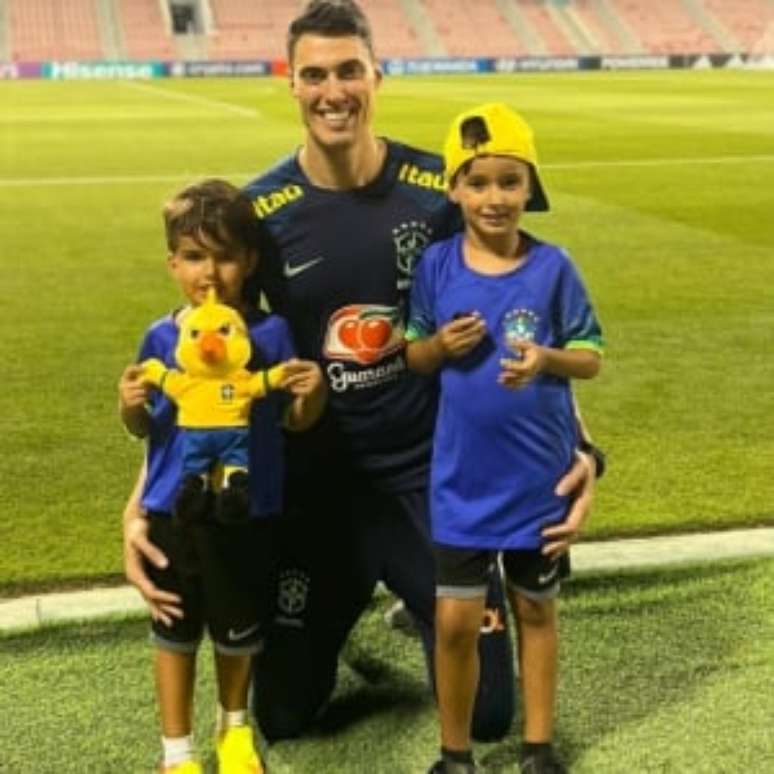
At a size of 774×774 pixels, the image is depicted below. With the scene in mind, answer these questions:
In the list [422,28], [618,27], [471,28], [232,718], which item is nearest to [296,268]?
[232,718]

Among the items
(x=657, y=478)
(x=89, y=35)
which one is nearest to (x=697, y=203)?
(x=657, y=478)

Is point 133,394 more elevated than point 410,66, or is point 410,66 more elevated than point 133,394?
point 410,66

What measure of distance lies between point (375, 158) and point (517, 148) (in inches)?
23.4

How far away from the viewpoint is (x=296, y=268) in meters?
3.50

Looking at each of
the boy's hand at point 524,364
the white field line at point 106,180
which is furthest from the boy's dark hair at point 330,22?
the white field line at point 106,180

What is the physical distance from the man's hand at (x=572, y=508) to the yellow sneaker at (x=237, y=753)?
0.91 m

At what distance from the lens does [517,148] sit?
3072mm

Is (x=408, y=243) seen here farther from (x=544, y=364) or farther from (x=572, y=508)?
(x=572, y=508)

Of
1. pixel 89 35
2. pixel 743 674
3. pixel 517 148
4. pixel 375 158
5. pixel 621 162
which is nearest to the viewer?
A: pixel 517 148

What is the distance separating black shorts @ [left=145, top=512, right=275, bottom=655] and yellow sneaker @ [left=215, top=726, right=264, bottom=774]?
223 mm

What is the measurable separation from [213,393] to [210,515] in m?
0.29

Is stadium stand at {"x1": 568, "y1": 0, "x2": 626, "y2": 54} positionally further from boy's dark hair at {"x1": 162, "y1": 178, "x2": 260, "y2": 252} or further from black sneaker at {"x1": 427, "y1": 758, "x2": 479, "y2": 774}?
black sneaker at {"x1": 427, "y1": 758, "x2": 479, "y2": 774}

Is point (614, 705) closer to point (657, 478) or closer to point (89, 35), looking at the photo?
point (657, 478)

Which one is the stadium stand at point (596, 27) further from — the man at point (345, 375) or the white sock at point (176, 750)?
the white sock at point (176, 750)
